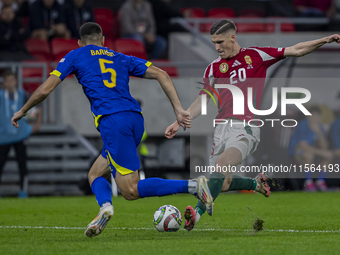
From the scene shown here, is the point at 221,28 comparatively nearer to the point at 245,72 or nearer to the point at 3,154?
A: the point at 245,72

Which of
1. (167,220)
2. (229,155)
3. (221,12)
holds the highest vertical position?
(221,12)

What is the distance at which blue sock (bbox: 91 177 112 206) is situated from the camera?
16.8ft

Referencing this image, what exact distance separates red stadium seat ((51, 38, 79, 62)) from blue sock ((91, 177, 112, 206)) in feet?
25.5

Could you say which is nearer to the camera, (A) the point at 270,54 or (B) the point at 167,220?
(B) the point at 167,220

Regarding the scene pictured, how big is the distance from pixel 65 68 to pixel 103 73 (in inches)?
13.4

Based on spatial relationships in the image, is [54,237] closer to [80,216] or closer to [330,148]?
[80,216]

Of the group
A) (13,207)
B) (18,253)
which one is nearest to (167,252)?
(18,253)

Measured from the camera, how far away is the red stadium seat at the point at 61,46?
12734mm

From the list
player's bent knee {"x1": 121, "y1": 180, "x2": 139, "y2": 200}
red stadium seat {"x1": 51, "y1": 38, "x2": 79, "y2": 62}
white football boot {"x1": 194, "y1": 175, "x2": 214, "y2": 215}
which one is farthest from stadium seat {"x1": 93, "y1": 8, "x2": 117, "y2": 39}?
white football boot {"x1": 194, "y1": 175, "x2": 214, "y2": 215}

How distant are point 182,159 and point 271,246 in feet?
27.8

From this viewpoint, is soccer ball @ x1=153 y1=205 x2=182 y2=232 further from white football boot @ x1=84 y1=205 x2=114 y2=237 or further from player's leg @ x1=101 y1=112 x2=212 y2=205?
white football boot @ x1=84 y1=205 x2=114 y2=237

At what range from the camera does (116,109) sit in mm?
5137

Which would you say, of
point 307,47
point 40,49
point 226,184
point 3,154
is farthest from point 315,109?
point 226,184

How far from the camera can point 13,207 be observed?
27.7ft
